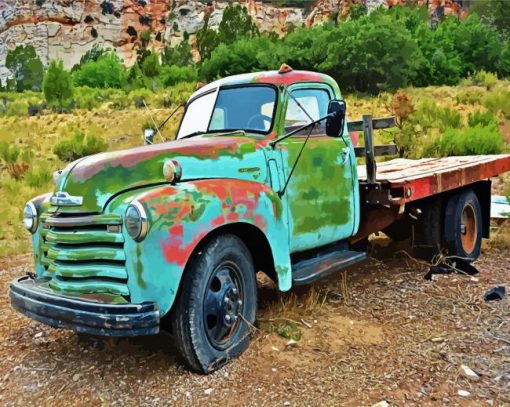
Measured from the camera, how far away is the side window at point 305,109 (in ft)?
15.6

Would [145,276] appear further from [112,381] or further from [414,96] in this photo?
[414,96]

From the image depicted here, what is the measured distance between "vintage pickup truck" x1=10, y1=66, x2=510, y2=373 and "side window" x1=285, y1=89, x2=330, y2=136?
0.01 m

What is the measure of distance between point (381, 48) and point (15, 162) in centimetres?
1961

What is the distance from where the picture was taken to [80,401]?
3588mm

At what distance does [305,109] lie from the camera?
196 inches

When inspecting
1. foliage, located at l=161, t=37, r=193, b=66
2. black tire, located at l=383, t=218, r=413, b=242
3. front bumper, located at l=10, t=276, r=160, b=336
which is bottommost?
black tire, located at l=383, t=218, r=413, b=242

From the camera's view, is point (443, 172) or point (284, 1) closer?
point (443, 172)


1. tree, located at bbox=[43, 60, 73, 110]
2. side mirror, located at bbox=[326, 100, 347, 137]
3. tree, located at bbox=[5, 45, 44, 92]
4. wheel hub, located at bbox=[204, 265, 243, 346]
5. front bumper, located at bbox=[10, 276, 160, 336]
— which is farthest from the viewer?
tree, located at bbox=[5, 45, 44, 92]

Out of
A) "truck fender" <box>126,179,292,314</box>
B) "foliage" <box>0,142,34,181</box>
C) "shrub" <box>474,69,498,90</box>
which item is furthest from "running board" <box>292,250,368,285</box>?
"shrub" <box>474,69,498,90</box>

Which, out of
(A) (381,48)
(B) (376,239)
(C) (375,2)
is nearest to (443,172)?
(B) (376,239)

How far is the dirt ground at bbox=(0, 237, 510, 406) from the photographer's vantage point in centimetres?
360

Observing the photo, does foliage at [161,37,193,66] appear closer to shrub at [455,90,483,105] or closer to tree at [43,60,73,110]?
tree at [43,60,73,110]

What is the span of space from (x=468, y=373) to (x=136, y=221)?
91.0 inches

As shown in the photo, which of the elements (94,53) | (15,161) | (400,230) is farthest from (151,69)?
(400,230)
